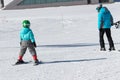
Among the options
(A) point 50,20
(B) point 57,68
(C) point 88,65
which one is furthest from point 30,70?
(A) point 50,20

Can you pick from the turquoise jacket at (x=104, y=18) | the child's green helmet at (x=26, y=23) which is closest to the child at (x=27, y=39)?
the child's green helmet at (x=26, y=23)

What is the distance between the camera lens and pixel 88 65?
38.9ft

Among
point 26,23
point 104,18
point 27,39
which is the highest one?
point 26,23

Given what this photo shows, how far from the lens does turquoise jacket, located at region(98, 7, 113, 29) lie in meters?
14.6

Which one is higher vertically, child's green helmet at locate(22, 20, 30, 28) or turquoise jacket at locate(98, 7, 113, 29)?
child's green helmet at locate(22, 20, 30, 28)

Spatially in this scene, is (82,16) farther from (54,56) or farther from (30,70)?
(30,70)

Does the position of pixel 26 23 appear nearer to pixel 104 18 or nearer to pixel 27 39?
pixel 27 39

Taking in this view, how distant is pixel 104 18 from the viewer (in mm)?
14656

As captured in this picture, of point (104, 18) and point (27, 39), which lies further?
point (104, 18)

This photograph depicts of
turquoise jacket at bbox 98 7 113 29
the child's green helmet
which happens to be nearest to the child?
the child's green helmet

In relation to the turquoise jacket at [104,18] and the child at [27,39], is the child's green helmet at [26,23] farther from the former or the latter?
the turquoise jacket at [104,18]

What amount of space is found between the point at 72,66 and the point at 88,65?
0.38 metres

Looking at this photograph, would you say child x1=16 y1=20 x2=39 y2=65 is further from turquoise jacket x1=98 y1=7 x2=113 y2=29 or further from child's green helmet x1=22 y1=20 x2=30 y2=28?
turquoise jacket x1=98 y1=7 x2=113 y2=29

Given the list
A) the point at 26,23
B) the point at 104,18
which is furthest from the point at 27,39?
the point at 104,18
